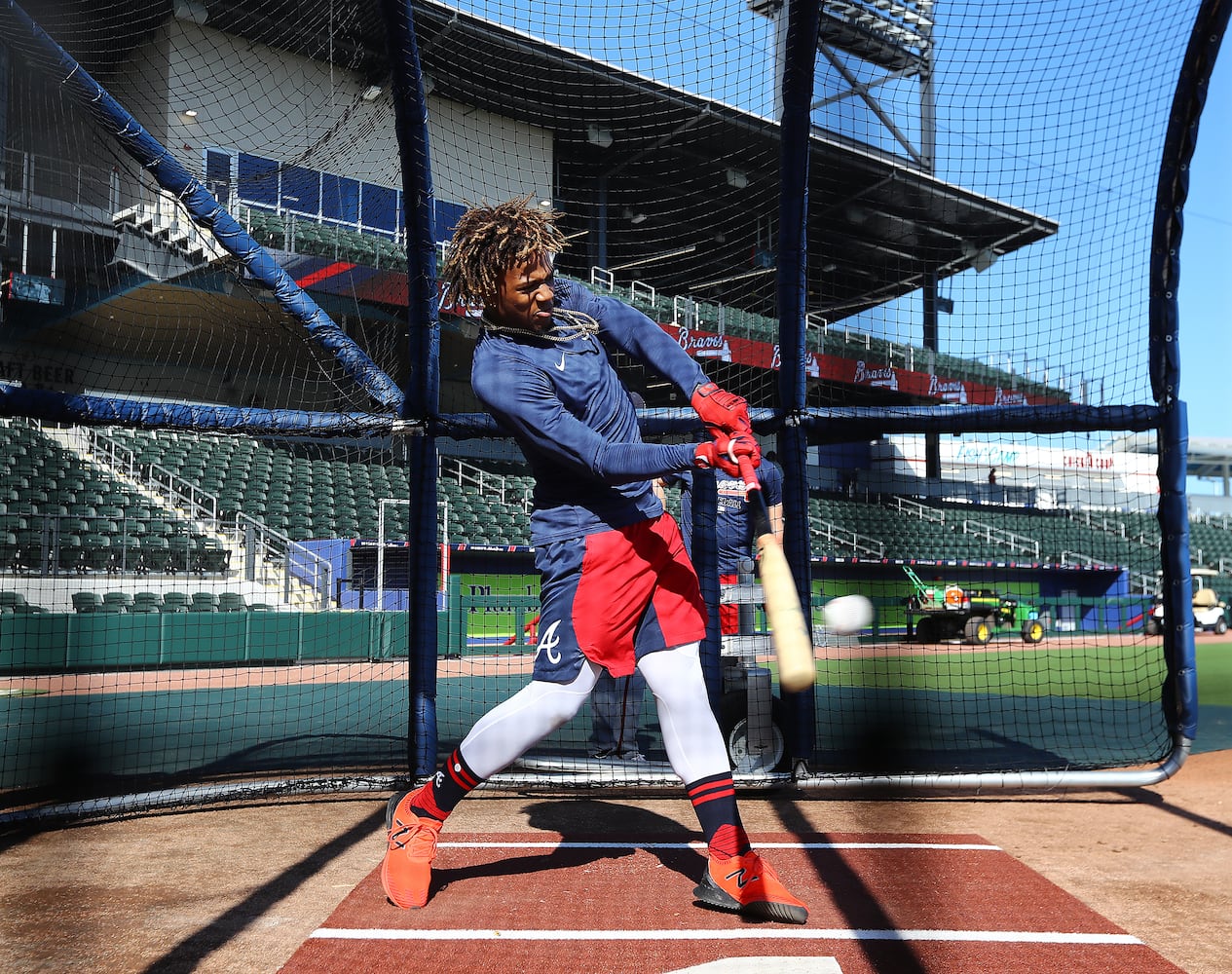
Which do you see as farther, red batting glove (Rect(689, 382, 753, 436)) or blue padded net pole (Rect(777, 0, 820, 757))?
blue padded net pole (Rect(777, 0, 820, 757))

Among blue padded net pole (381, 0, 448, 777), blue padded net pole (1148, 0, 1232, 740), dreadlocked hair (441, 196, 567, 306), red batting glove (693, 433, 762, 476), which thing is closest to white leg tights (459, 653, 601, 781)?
red batting glove (693, 433, 762, 476)

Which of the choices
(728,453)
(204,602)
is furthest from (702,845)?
(204,602)

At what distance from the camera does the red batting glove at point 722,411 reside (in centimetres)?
277

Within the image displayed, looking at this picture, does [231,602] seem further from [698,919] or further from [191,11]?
[698,919]

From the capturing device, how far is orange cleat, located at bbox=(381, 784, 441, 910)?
3.01 metres

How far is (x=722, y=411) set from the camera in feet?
9.19

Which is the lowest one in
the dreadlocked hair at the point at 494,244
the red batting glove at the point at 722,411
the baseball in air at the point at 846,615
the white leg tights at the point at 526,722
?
the white leg tights at the point at 526,722

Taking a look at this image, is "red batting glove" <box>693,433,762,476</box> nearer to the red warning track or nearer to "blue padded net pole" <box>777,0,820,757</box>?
the red warning track

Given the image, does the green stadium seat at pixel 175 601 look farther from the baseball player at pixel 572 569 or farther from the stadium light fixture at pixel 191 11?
the baseball player at pixel 572 569

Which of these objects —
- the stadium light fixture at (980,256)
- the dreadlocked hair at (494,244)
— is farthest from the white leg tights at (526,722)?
the stadium light fixture at (980,256)

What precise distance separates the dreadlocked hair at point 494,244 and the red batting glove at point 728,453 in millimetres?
909

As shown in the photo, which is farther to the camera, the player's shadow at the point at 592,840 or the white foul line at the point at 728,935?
the player's shadow at the point at 592,840

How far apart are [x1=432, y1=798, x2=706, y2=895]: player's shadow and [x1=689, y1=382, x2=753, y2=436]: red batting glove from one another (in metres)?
1.57

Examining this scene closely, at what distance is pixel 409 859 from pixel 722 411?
1.68 metres
